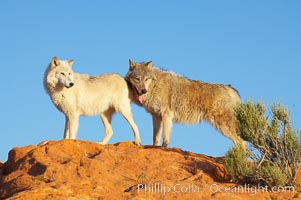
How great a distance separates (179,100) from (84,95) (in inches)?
110

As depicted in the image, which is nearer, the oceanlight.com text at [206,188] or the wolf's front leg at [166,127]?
the oceanlight.com text at [206,188]

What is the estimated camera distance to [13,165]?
449 inches

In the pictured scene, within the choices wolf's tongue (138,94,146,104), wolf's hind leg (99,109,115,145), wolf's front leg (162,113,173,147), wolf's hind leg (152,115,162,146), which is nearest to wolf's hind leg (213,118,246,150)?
wolf's front leg (162,113,173,147)

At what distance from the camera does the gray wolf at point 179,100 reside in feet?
46.3

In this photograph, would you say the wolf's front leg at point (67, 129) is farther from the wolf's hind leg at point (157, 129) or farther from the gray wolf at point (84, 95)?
the wolf's hind leg at point (157, 129)

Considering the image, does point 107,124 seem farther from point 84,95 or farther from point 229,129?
point 229,129

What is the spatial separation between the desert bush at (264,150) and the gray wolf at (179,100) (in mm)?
2388

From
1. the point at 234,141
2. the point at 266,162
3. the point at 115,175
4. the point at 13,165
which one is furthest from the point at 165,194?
the point at 234,141

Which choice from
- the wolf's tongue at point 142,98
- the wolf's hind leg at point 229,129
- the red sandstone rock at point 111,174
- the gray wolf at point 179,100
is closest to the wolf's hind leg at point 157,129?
the gray wolf at point 179,100

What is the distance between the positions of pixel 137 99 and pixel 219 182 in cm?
486

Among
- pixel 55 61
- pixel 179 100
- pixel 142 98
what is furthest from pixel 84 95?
pixel 179 100

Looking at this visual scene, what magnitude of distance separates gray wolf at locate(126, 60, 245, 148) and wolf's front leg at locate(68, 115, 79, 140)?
221 centimetres

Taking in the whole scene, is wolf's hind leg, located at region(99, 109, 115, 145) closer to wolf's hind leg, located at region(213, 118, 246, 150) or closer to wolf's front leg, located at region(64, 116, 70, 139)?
wolf's front leg, located at region(64, 116, 70, 139)

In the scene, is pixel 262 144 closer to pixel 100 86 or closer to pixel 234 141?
pixel 234 141
